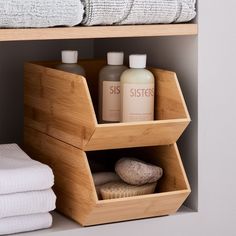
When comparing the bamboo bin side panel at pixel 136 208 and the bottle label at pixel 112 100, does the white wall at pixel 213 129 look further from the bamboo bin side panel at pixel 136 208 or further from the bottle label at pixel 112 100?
the bottle label at pixel 112 100

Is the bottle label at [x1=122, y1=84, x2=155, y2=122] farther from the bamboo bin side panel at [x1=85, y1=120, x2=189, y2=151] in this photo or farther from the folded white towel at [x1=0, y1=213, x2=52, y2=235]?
the folded white towel at [x1=0, y1=213, x2=52, y2=235]

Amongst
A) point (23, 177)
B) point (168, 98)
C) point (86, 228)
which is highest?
point (168, 98)

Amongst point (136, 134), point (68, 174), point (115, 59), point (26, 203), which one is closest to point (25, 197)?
point (26, 203)

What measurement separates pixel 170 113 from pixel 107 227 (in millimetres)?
260

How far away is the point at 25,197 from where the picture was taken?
4.43 feet

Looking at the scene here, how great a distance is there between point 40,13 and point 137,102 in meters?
0.27

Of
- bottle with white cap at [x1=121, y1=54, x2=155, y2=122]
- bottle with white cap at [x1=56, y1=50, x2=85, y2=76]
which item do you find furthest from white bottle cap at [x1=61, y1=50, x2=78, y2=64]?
bottle with white cap at [x1=121, y1=54, x2=155, y2=122]

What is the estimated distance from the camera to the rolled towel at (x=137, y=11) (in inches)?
53.0

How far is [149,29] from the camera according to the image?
1406mm

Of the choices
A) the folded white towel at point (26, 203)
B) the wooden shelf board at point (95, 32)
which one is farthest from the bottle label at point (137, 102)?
the folded white towel at point (26, 203)

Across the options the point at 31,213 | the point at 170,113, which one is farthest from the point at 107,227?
the point at 170,113

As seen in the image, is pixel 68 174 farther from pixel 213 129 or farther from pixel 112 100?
pixel 213 129

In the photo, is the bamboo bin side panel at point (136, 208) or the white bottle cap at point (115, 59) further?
the white bottle cap at point (115, 59)

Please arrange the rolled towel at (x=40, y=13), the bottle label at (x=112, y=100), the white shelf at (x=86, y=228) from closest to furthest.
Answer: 1. the rolled towel at (x=40, y=13)
2. the white shelf at (x=86, y=228)
3. the bottle label at (x=112, y=100)
